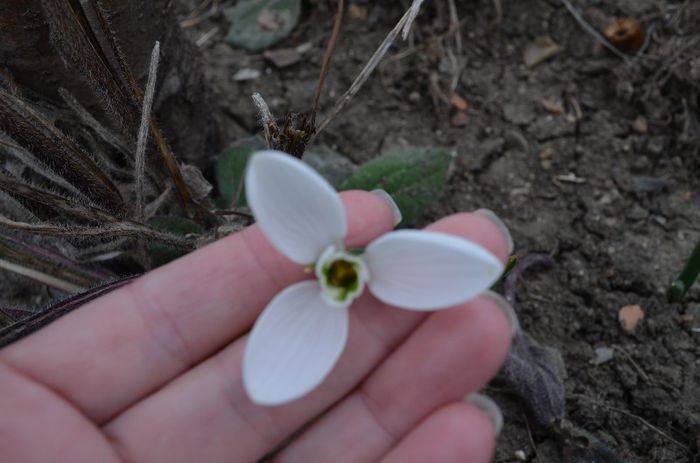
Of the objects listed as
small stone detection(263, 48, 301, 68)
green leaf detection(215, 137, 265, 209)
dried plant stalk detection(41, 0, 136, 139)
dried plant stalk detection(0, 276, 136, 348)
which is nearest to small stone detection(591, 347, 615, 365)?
green leaf detection(215, 137, 265, 209)

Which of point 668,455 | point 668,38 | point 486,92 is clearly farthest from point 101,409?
point 668,38

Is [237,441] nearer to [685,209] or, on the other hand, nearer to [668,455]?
[668,455]

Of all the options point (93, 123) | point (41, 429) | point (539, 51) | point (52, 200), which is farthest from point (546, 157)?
point (41, 429)

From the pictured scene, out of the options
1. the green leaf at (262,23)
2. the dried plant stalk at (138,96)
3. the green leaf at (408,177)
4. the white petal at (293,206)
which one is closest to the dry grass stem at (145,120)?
the dried plant stalk at (138,96)

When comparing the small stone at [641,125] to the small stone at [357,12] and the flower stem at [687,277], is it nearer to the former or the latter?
the flower stem at [687,277]

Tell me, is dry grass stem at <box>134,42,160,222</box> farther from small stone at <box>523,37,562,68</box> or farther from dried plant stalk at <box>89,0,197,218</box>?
small stone at <box>523,37,562,68</box>

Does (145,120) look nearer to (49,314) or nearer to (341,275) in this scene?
(49,314)
